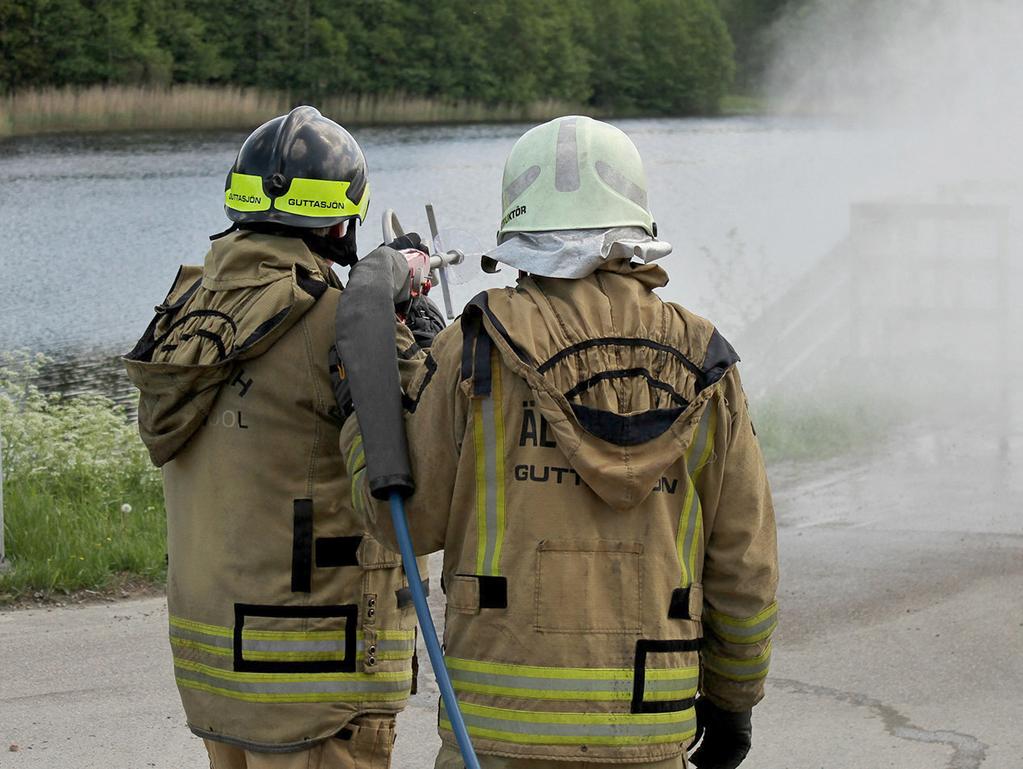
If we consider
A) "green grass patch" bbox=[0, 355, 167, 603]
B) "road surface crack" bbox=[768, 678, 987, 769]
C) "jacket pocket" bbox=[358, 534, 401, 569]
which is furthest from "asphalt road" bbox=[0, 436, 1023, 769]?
"jacket pocket" bbox=[358, 534, 401, 569]

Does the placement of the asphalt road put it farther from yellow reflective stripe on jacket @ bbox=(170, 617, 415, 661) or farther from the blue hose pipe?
the blue hose pipe

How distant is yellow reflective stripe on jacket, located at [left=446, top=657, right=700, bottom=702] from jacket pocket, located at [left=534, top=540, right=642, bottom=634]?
72 mm

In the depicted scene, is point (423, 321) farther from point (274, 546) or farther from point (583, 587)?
point (583, 587)

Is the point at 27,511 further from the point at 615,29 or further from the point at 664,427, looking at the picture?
the point at 615,29

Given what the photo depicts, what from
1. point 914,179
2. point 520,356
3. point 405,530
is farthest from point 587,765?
point 914,179

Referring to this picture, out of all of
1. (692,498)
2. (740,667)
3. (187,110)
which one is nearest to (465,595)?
(692,498)

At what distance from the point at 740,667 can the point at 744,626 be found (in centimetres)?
11

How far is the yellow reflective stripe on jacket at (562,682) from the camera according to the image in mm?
2332

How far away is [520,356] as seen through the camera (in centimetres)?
233

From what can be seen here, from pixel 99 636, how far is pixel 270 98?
133ft

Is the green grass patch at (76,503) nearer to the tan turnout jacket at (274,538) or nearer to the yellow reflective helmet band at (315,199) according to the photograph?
the tan turnout jacket at (274,538)

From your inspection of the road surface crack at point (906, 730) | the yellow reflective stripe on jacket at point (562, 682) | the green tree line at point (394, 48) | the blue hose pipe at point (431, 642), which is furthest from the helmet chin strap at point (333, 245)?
the green tree line at point (394, 48)

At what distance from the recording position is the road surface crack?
14.8ft

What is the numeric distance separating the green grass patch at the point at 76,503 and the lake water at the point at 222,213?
5501mm
